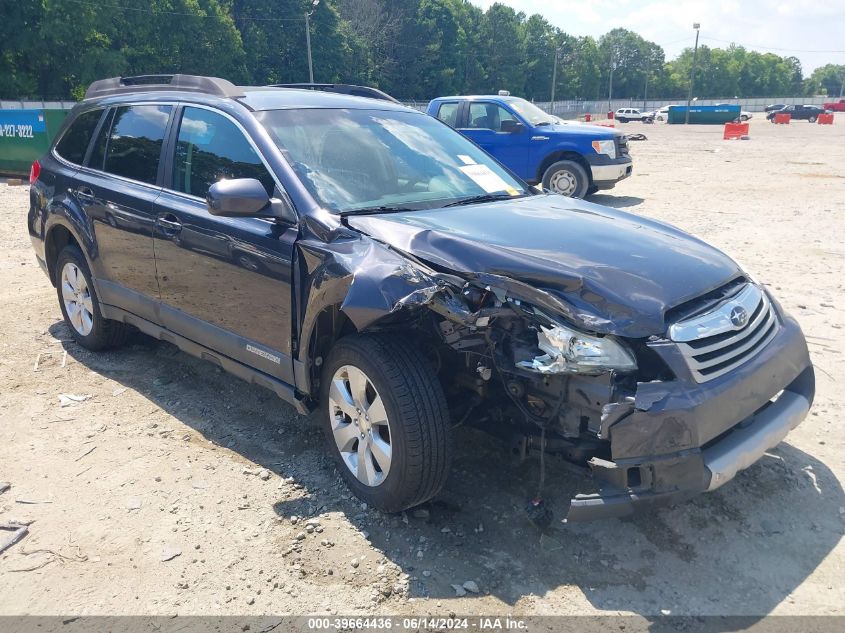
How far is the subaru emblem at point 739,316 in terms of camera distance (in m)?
2.92

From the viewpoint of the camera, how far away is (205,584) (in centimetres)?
283

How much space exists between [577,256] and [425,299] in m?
0.72

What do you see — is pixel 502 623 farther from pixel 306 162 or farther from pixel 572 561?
pixel 306 162

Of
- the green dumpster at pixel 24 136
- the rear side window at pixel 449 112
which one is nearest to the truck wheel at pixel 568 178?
the rear side window at pixel 449 112

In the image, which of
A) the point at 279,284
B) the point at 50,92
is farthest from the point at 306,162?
the point at 50,92

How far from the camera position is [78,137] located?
5262mm

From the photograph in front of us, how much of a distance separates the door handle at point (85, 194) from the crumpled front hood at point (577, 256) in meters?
2.52

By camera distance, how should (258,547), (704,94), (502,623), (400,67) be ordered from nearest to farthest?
1. (502,623)
2. (258,547)
3. (400,67)
4. (704,94)

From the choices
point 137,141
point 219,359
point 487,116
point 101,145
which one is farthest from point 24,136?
point 219,359

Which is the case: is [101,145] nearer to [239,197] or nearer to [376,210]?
[239,197]

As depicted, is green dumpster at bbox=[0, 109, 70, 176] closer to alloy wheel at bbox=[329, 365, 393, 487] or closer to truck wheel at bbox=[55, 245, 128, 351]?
truck wheel at bbox=[55, 245, 128, 351]

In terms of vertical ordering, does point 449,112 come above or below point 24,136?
above

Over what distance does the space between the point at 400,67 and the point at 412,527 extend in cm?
7780

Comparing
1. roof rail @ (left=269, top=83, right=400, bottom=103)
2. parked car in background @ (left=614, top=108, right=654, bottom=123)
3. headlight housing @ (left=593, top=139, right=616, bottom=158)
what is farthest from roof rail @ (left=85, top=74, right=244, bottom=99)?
parked car in background @ (left=614, top=108, right=654, bottom=123)
